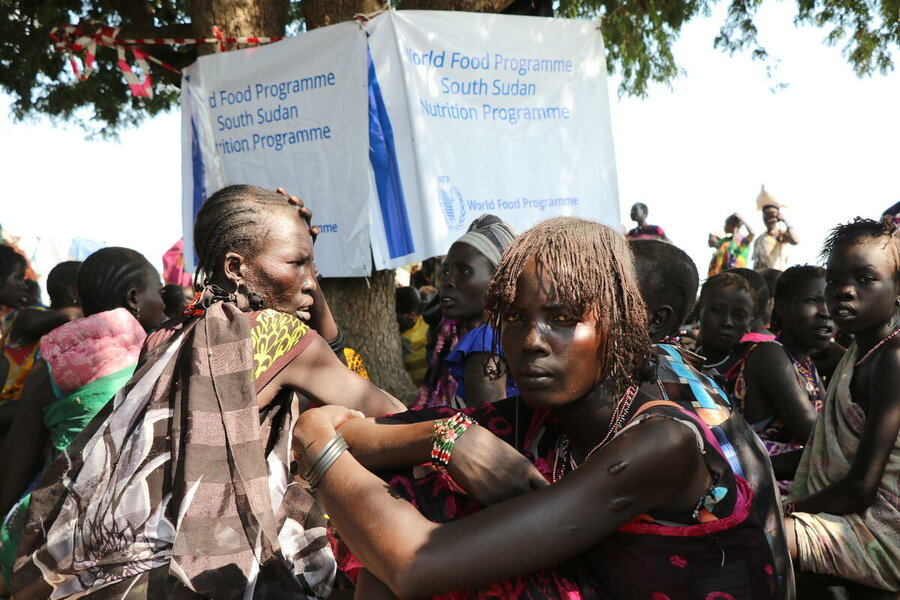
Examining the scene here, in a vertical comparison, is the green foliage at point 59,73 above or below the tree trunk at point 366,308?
above

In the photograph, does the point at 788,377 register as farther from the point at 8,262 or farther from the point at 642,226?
the point at 642,226

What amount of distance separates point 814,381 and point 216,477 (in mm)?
3290

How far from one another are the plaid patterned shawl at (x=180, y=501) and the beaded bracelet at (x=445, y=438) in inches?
23.6

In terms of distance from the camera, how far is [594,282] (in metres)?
1.80

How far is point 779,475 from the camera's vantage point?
3844 millimetres

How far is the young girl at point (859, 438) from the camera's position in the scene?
296 cm

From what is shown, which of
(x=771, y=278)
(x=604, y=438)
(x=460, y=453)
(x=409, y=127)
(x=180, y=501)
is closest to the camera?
(x=460, y=453)

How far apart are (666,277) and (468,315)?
1.03 metres

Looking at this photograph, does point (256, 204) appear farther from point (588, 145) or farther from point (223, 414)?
point (588, 145)

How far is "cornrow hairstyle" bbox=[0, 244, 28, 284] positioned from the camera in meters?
6.40

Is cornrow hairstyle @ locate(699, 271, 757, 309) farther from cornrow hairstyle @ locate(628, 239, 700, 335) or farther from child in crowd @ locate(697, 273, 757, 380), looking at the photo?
cornrow hairstyle @ locate(628, 239, 700, 335)

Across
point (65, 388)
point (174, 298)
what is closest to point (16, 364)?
point (65, 388)

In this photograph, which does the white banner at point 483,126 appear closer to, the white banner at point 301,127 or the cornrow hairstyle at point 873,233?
the white banner at point 301,127

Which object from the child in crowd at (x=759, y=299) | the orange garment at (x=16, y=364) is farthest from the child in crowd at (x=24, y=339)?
the child in crowd at (x=759, y=299)
